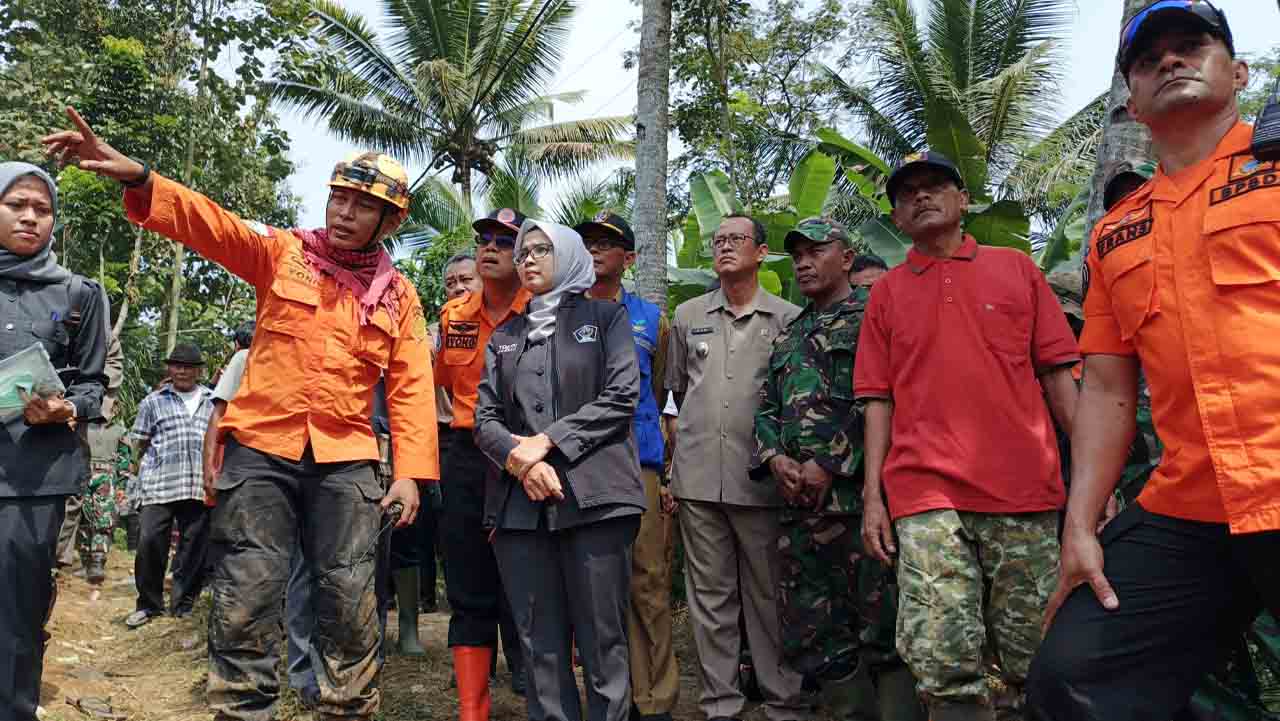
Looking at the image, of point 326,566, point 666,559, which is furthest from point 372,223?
point 666,559

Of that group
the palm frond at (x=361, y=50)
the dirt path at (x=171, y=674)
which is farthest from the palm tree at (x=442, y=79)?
the dirt path at (x=171, y=674)

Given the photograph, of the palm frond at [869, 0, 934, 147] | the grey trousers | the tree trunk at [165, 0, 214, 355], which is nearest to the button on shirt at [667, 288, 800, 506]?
the grey trousers

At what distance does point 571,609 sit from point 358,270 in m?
1.58

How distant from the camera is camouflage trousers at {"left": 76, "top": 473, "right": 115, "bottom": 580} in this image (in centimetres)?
946

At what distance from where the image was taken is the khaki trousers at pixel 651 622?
174 inches

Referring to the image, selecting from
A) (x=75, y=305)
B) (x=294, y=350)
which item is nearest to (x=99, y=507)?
(x=75, y=305)

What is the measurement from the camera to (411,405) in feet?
12.7

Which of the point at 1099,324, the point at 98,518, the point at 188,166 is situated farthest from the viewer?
the point at 188,166

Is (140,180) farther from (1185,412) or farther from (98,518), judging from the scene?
(98,518)

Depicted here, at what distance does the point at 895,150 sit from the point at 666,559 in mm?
14128

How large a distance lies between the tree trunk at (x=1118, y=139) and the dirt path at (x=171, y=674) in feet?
10.5

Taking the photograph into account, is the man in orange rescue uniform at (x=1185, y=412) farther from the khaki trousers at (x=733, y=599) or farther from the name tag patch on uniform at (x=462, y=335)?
the name tag patch on uniform at (x=462, y=335)

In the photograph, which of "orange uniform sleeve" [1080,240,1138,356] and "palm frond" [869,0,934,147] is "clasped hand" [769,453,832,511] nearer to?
"orange uniform sleeve" [1080,240,1138,356]

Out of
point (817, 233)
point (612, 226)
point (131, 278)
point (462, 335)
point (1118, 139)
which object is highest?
point (131, 278)
